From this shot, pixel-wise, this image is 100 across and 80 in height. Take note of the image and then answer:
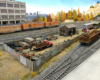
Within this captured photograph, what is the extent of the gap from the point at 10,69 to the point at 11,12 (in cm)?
6188

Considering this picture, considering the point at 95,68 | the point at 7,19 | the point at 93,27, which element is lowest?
the point at 95,68

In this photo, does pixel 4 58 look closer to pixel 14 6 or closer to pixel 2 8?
pixel 2 8

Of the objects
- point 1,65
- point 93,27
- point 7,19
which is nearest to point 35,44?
point 1,65

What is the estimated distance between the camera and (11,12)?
67.6 metres

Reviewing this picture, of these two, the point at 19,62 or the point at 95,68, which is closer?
the point at 95,68

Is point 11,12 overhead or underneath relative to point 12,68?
overhead

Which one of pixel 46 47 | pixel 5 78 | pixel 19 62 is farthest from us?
pixel 46 47

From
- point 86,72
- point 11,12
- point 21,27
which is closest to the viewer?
point 86,72

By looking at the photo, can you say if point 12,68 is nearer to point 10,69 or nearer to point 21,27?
point 10,69

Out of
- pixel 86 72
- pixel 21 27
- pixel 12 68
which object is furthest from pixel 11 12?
pixel 86 72

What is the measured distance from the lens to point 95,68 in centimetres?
906

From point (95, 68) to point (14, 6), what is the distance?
72.7 m

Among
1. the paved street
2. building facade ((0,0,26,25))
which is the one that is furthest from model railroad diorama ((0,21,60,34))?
the paved street

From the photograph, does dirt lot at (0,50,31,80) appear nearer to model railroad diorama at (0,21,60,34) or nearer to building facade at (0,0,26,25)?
model railroad diorama at (0,21,60,34)
